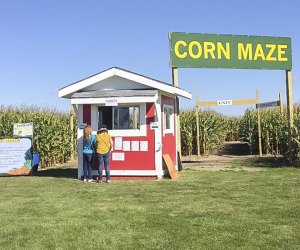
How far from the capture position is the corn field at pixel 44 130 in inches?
728

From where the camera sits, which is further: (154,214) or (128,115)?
(128,115)

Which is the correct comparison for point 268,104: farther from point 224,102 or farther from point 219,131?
point 219,131

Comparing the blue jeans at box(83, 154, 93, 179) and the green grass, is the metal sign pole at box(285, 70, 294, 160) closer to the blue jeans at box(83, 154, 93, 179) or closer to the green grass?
the green grass

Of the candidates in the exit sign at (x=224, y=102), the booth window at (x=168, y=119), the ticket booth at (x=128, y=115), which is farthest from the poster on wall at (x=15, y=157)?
the exit sign at (x=224, y=102)

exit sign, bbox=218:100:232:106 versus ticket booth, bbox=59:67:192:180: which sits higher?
exit sign, bbox=218:100:232:106

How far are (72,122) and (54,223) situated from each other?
14373mm

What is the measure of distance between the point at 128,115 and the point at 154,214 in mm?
6261

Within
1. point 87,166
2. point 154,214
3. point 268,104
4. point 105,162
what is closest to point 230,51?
point 268,104

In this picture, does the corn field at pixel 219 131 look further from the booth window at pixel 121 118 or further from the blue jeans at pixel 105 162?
the blue jeans at pixel 105 162

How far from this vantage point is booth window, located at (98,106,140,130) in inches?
539

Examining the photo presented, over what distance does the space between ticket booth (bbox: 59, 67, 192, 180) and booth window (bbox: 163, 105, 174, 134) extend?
636 mm

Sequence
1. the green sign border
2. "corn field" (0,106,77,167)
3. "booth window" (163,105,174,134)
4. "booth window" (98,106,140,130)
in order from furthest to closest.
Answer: "corn field" (0,106,77,167) → the green sign border → "booth window" (163,105,174,134) → "booth window" (98,106,140,130)

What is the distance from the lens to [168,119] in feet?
50.2

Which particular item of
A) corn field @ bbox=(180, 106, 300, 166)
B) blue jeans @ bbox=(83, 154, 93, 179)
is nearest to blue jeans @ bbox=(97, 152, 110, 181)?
blue jeans @ bbox=(83, 154, 93, 179)
